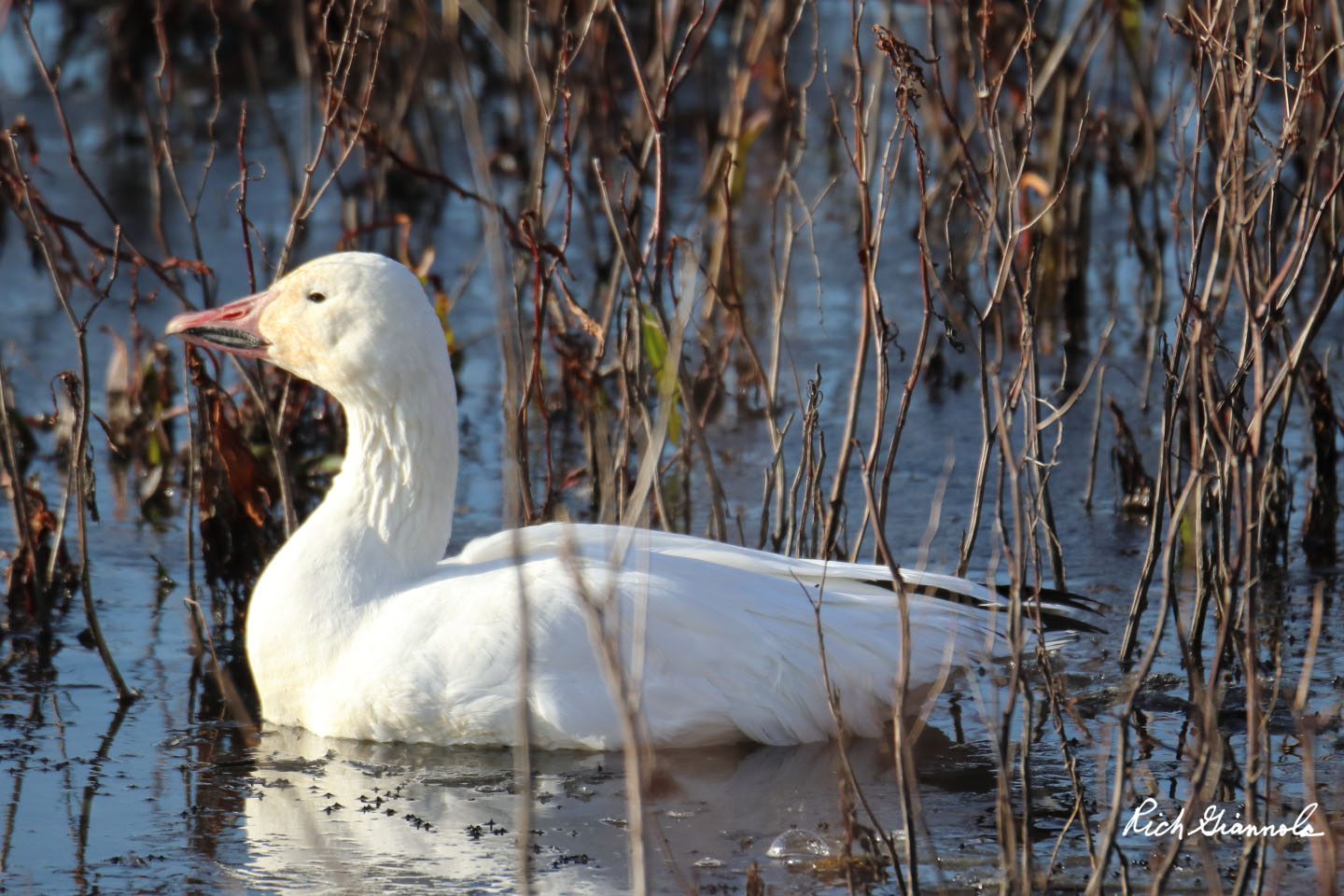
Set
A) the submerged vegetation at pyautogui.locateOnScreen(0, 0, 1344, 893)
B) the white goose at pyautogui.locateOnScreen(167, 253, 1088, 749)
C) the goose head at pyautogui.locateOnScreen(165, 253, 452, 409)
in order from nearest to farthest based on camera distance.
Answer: the submerged vegetation at pyautogui.locateOnScreen(0, 0, 1344, 893)
the white goose at pyautogui.locateOnScreen(167, 253, 1088, 749)
the goose head at pyautogui.locateOnScreen(165, 253, 452, 409)

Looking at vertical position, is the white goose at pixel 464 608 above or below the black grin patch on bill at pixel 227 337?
below

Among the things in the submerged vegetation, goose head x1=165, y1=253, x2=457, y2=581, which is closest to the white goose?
goose head x1=165, y1=253, x2=457, y2=581

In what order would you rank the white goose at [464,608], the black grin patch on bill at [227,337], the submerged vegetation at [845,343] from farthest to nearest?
the black grin patch on bill at [227,337], the white goose at [464,608], the submerged vegetation at [845,343]

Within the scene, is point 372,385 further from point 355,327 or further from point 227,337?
point 227,337

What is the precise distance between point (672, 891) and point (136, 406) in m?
4.30

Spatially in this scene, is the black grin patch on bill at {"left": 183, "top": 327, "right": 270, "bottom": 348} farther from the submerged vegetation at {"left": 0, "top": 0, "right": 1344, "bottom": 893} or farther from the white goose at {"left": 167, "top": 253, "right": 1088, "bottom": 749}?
the submerged vegetation at {"left": 0, "top": 0, "right": 1344, "bottom": 893}

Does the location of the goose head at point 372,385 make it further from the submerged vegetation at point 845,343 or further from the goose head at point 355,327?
the submerged vegetation at point 845,343

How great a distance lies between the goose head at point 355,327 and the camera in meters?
4.91

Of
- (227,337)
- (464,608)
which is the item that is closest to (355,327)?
(227,337)

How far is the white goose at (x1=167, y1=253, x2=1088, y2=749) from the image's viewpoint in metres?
4.57

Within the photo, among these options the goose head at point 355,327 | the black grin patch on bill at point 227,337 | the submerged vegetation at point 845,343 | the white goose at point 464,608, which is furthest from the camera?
the black grin patch on bill at point 227,337

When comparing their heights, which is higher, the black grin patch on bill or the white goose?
the black grin patch on bill

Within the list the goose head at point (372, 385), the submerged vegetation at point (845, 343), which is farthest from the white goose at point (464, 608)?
the submerged vegetation at point (845, 343)

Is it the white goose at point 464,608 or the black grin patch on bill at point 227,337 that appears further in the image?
the black grin patch on bill at point 227,337
